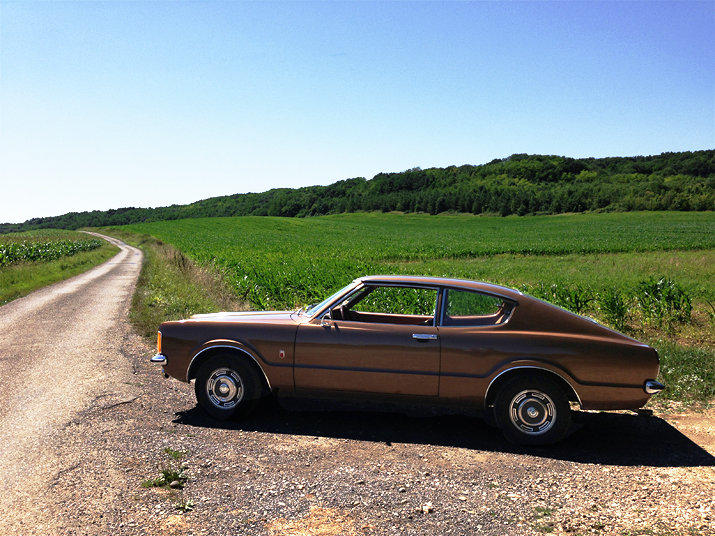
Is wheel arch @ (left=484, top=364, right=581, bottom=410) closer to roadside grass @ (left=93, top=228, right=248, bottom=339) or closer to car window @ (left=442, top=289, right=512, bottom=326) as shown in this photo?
car window @ (left=442, top=289, right=512, bottom=326)

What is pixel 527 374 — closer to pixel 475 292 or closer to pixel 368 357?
pixel 475 292

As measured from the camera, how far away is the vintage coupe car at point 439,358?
15.9 ft

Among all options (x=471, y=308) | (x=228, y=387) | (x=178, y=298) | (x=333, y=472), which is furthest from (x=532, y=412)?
(x=178, y=298)

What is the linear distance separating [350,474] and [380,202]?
124931 millimetres

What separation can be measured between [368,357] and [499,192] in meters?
122

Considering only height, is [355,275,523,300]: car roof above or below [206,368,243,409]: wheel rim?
above

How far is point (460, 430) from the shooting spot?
5422 millimetres

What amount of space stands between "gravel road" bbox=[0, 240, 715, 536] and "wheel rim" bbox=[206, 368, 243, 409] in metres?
0.24

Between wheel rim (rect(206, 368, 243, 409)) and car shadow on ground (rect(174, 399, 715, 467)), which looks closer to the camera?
car shadow on ground (rect(174, 399, 715, 467))

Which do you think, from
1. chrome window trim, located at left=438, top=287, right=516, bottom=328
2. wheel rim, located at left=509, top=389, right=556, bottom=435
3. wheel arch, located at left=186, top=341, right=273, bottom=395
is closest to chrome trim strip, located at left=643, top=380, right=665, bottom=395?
wheel rim, located at left=509, top=389, right=556, bottom=435

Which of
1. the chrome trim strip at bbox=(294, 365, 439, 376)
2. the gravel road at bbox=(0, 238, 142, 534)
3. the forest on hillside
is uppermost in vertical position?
the forest on hillside

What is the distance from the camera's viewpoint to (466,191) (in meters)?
125

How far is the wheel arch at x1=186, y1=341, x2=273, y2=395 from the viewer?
5.43 m

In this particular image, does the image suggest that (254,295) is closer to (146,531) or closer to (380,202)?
(146,531)
